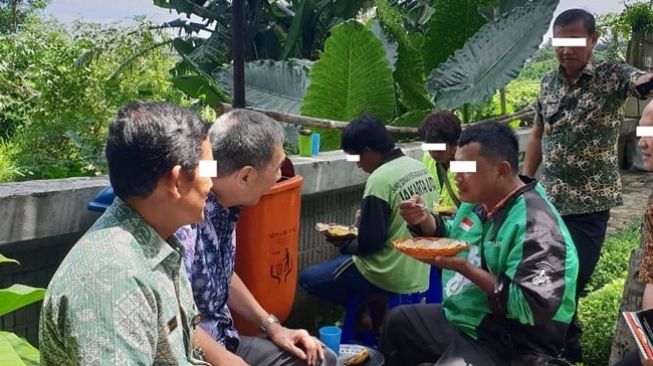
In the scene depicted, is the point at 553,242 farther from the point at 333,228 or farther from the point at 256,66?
the point at 256,66

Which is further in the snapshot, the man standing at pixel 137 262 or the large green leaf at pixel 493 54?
the large green leaf at pixel 493 54

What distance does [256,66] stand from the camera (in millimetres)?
6281

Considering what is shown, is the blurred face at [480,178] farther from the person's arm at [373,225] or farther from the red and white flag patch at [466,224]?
the person's arm at [373,225]

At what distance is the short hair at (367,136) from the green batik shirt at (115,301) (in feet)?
6.82

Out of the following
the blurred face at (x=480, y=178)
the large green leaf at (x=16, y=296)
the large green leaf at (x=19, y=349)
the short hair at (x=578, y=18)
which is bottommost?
the large green leaf at (x=19, y=349)

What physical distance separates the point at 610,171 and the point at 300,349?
6.45 feet

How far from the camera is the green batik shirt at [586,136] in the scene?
359 cm

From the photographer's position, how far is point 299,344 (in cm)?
A: 267

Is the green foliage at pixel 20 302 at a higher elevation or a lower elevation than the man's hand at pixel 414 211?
lower

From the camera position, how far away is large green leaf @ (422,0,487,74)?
666cm

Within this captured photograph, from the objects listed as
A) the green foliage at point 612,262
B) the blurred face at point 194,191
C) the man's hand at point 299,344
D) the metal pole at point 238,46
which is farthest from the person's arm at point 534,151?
the blurred face at point 194,191

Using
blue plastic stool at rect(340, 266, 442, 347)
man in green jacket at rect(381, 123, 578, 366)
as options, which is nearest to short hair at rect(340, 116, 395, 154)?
blue plastic stool at rect(340, 266, 442, 347)

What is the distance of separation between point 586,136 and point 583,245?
1.79 ft

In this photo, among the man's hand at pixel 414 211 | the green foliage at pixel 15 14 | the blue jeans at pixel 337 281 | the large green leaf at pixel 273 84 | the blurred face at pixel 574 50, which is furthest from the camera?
the green foliage at pixel 15 14
